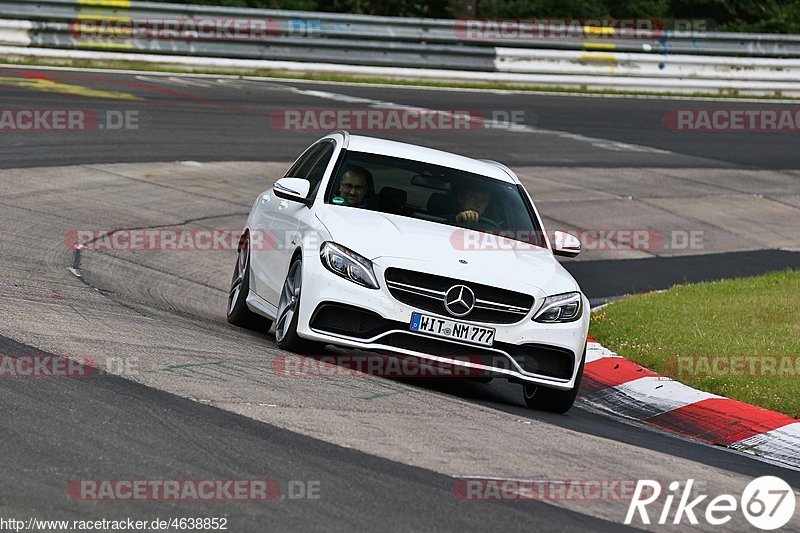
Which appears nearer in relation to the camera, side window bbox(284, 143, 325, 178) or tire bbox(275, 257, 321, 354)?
tire bbox(275, 257, 321, 354)

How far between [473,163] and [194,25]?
17.6 meters

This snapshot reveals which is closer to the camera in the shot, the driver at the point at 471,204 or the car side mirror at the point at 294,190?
the car side mirror at the point at 294,190

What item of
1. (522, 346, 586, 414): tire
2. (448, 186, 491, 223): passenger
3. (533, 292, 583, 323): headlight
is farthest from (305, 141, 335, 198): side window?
(522, 346, 586, 414): tire

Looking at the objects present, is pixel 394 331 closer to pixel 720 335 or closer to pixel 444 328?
pixel 444 328

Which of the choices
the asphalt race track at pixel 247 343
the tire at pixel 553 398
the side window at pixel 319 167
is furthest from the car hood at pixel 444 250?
the asphalt race track at pixel 247 343

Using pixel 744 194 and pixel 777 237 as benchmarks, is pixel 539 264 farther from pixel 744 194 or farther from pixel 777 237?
pixel 744 194

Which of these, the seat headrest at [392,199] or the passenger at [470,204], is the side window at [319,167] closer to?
the seat headrest at [392,199]

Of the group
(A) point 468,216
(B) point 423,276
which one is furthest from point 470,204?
(B) point 423,276

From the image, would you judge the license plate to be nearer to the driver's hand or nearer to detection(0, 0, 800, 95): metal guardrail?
the driver's hand

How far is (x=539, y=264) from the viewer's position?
9.11 m

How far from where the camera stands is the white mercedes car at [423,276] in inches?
333

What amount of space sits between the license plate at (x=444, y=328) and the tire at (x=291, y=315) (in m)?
0.78

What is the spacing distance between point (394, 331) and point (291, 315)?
779 millimetres

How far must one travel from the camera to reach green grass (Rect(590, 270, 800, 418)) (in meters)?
9.87
